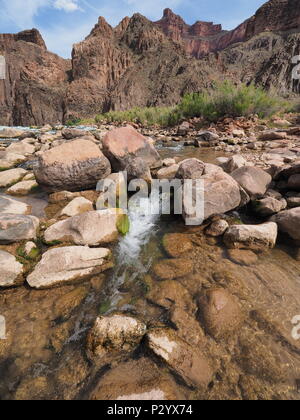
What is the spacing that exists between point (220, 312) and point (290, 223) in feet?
5.60

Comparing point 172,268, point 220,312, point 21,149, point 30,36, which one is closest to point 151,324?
point 220,312

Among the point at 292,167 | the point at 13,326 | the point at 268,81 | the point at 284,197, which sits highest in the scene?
the point at 268,81

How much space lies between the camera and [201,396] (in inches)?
52.2

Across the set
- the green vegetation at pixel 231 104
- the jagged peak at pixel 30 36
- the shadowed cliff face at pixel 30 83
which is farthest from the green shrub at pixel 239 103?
the jagged peak at pixel 30 36

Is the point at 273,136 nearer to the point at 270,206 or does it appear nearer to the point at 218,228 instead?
the point at 270,206

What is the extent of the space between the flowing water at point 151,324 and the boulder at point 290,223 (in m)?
0.27

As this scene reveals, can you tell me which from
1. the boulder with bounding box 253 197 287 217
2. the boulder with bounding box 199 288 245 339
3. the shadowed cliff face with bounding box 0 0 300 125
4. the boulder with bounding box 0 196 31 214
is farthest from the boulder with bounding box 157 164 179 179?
the shadowed cliff face with bounding box 0 0 300 125

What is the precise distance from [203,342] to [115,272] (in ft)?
3.90

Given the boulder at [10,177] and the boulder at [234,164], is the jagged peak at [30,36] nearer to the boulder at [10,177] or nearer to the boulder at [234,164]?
the boulder at [10,177]

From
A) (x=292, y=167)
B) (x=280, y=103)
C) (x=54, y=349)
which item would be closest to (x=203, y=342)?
(x=54, y=349)

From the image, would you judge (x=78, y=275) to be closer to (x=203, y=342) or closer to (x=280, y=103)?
(x=203, y=342)

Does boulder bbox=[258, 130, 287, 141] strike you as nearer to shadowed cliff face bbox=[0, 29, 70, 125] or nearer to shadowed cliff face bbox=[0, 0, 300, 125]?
shadowed cliff face bbox=[0, 0, 300, 125]

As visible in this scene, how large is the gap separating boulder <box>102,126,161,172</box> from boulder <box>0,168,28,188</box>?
2.40 meters

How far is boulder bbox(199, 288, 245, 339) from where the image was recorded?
1.72m
